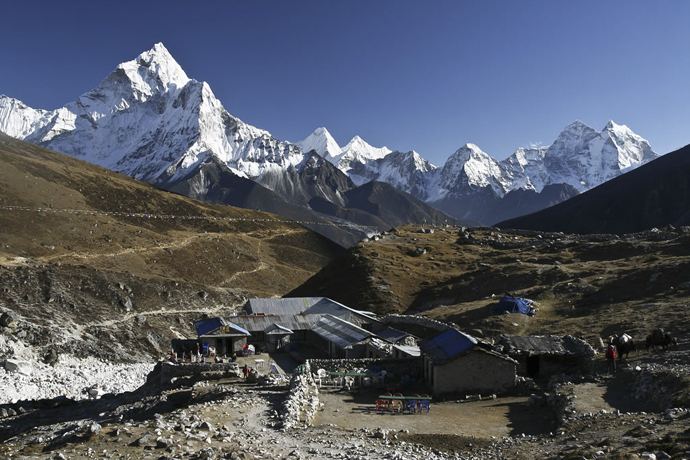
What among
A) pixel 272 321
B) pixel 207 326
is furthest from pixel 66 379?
pixel 272 321

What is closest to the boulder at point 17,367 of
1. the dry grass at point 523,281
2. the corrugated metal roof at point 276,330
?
the corrugated metal roof at point 276,330

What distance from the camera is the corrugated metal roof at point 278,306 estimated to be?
57950 millimetres

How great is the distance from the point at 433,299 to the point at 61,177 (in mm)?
94378

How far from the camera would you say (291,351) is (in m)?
46.4

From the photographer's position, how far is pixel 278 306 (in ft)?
195

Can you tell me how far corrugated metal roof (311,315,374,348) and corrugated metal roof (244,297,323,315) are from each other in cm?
843

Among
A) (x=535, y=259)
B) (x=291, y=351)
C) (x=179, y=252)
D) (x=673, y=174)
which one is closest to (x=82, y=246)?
(x=179, y=252)

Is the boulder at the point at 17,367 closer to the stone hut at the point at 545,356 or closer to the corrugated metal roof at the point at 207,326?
the corrugated metal roof at the point at 207,326

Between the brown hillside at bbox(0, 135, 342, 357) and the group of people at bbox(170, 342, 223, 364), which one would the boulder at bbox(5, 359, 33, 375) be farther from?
the group of people at bbox(170, 342, 223, 364)

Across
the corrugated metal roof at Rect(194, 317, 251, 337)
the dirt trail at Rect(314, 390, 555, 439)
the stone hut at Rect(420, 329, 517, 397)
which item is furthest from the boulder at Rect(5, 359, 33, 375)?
the stone hut at Rect(420, 329, 517, 397)

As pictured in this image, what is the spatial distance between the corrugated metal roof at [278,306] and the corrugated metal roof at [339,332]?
8.43 meters

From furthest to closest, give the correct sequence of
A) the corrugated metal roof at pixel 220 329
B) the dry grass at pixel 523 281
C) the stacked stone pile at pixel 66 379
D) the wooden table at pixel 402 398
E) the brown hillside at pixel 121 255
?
the brown hillside at pixel 121 255 → the corrugated metal roof at pixel 220 329 → the dry grass at pixel 523 281 → the stacked stone pile at pixel 66 379 → the wooden table at pixel 402 398

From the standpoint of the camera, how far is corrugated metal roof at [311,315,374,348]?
39031 mm

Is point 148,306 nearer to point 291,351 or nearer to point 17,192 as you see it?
point 291,351
